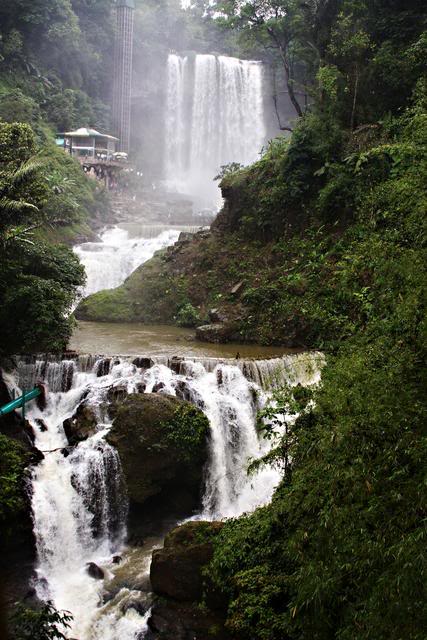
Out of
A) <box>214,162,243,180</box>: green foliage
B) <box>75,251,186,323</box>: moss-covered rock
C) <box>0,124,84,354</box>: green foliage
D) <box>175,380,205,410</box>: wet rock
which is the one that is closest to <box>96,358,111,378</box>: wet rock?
<box>0,124,84,354</box>: green foliage

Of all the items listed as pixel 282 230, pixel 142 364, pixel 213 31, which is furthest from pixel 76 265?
pixel 213 31

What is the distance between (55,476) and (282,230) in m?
12.0

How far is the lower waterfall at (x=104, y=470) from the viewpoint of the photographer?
9461 mm

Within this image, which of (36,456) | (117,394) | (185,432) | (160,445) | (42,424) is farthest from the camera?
(117,394)

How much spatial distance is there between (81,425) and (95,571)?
3.15 m

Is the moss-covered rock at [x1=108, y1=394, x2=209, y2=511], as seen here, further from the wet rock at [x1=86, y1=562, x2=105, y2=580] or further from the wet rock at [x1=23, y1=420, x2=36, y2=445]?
the wet rock at [x1=23, y1=420, x2=36, y2=445]

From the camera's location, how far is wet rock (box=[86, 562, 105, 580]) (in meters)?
9.97

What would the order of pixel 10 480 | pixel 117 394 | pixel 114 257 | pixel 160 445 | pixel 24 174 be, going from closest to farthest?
pixel 10 480 < pixel 160 445 < pixel 117 394 < pixel 24 174 < pixel 114 257

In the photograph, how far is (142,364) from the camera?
45.4 ft

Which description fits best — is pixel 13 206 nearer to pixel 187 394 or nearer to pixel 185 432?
pixel 187 394

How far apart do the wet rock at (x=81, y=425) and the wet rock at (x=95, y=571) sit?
8.52 feet

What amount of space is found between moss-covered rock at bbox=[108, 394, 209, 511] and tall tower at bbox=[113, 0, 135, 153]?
35542 mm

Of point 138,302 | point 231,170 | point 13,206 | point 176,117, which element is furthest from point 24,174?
point 176,117

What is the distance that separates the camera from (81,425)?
40.1 ft
